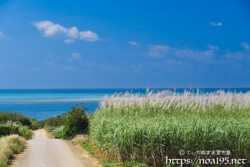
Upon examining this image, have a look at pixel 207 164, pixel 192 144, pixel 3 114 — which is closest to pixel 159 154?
pixel 192 144

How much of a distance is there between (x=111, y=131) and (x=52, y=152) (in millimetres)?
2258

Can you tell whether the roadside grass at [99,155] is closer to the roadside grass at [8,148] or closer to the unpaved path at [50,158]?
the unpaved path at [50,158]

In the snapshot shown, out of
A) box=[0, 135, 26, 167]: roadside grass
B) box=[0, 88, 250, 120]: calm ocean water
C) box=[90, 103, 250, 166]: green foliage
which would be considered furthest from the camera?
box=[0, 88, 250, 120]: calm ocean water

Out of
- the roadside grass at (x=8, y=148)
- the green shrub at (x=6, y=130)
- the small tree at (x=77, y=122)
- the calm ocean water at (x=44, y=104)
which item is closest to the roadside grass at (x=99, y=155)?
the roadside grass at (x=8, y=148)

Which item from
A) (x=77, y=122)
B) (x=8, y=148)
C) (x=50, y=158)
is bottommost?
(x=50, y=158)

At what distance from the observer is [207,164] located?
618 cm

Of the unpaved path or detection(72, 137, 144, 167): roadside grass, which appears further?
the unpaved path

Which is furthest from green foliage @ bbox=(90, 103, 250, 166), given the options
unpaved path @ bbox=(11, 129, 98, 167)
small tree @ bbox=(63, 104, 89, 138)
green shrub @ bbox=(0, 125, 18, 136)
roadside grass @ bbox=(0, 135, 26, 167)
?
green shrub @ bbox=(0, 125, 18, 136)
